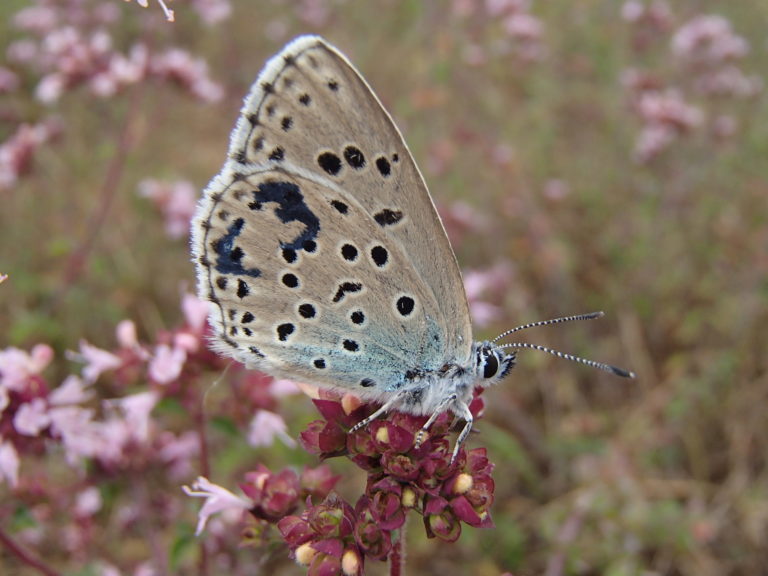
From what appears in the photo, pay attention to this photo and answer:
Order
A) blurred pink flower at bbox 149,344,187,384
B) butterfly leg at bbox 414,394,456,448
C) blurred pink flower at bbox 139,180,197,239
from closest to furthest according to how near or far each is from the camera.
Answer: butterfly leg at bbox 414,394,456,448 → blurred pink flower at bbox 149,344,187,384 → blurred pink flower at bbox 139,180,197,239

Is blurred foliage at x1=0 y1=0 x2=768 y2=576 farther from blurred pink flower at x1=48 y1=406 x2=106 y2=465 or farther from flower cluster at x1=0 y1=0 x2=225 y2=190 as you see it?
blurred pink flower at x1=48 y1=406 x2=106 y2=465

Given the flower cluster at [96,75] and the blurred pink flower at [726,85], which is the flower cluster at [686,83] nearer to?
the blurred pink flower at [726,85]

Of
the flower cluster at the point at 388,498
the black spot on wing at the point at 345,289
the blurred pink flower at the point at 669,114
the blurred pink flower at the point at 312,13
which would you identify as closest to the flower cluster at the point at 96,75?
the blurred pink flower at the point at 312,13

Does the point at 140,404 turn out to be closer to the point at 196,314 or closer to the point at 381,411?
the point at 196,314

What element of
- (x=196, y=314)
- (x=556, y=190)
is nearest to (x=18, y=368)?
(x=196, y=314)

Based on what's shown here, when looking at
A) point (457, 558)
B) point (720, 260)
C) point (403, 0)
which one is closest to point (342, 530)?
point (457, 558)

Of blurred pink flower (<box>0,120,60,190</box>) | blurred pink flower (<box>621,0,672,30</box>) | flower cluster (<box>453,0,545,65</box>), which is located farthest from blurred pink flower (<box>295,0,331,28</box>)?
blurred pink flower (<box>0,120,60,190</box>)
